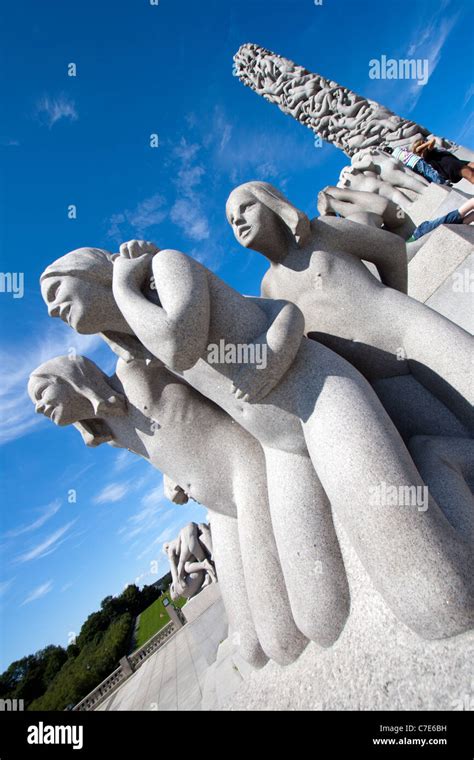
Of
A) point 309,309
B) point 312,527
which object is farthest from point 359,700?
point 309,309

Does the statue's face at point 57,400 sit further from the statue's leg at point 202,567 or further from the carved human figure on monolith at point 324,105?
the carved human figure on monolith at point 324,105

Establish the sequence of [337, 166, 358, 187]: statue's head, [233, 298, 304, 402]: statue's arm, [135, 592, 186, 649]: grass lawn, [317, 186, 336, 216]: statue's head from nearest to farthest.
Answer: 1. [233, 298, 304, 402]: statue's arm
2. [317, 186, 336, 216]: statue's head
3. [337, 166, 358, 187]: statue's head
4. [135, 592, 186, 649]: grass lawn

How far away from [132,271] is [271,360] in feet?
3.81

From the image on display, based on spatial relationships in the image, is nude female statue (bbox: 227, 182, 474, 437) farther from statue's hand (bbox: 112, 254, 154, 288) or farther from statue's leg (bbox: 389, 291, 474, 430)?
statue's hand (bbox: 112, 254, 154, 288)

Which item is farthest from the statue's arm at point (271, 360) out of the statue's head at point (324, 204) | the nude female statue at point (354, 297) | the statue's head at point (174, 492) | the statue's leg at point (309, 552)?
the statue's head at point (324, 204)

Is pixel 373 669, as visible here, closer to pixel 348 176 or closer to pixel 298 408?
pixel 298 408

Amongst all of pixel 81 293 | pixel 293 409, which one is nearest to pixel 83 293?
pixel 81 293

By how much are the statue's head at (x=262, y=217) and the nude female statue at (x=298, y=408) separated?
709 millimetres

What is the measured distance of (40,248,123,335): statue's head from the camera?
3111 mm

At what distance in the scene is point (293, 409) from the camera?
277 cm

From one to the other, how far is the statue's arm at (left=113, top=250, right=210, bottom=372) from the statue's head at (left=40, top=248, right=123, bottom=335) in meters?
0.40

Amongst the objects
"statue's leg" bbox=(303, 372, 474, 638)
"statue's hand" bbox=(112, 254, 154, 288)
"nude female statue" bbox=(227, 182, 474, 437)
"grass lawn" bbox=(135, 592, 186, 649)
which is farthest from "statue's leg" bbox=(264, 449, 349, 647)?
"grass lawn" bbox=(135, 592, 186, 649)
